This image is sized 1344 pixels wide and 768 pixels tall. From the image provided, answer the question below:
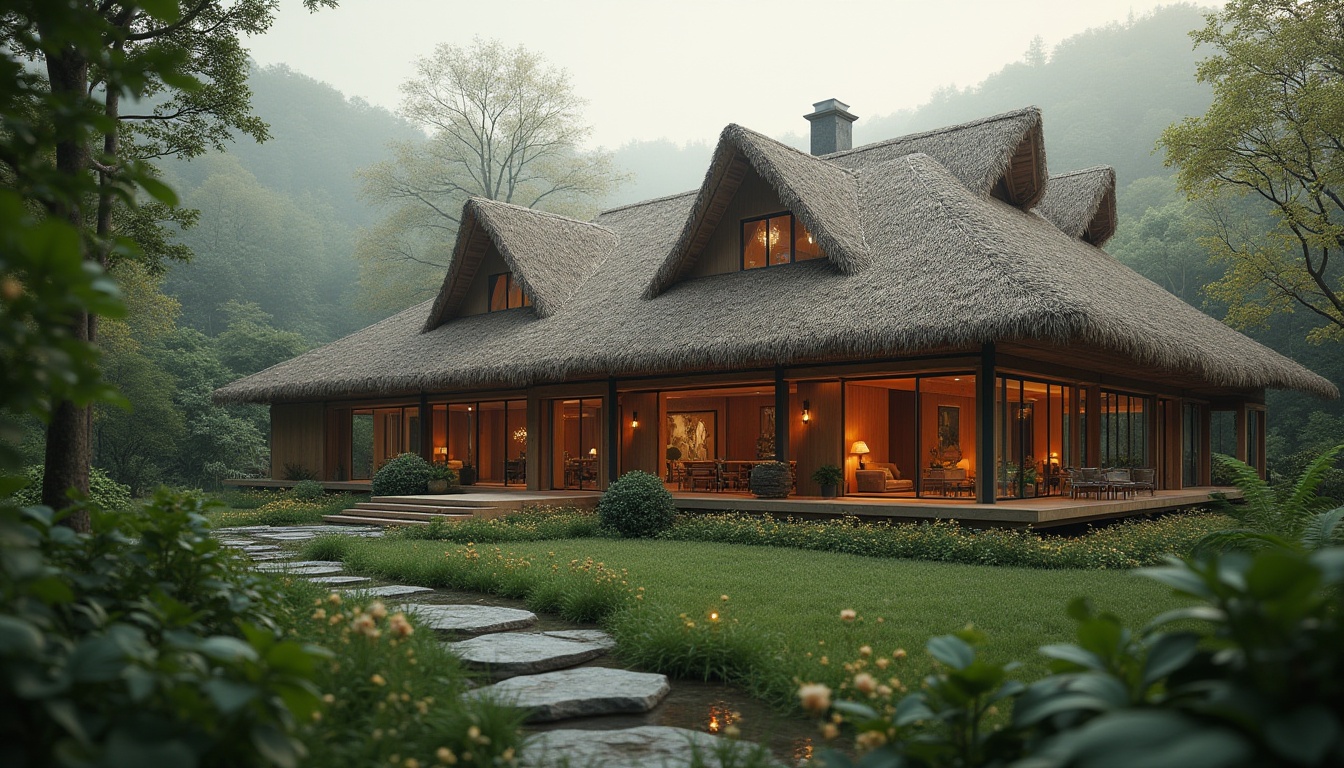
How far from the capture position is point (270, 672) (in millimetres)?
2000

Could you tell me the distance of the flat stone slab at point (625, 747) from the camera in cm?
359

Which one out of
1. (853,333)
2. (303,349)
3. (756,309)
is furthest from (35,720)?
(303,349)

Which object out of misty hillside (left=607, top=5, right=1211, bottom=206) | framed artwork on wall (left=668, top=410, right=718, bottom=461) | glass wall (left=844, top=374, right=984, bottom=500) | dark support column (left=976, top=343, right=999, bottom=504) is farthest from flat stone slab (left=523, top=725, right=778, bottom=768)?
misty hillside (left=607, top=5, right=1211, bottom=206)

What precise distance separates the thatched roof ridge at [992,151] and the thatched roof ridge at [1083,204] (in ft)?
5.90

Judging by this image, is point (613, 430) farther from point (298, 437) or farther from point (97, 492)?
point (298, 437)

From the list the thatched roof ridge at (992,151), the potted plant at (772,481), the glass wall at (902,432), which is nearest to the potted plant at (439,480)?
the potted plant at (772,481)

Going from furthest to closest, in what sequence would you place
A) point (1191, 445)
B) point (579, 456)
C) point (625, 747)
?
point (1191, 445) < point (579, 456) < point (625, 747)

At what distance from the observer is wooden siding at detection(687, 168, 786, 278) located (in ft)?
55.8

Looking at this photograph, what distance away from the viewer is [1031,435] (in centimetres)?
1575

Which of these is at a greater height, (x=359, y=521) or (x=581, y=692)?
(x=581, y=692)

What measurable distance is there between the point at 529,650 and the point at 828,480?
10180 mm

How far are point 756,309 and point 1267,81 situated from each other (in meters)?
13.6

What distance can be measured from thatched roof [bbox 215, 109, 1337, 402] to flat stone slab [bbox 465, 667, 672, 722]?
8.41 meters

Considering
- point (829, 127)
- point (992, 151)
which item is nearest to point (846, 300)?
point (992, 151)
